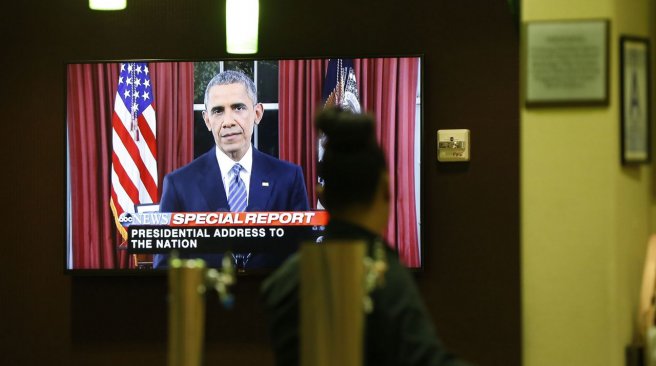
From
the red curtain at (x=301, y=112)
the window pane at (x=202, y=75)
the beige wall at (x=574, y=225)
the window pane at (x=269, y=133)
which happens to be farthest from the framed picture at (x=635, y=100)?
the window pane at (x=202, y=75)

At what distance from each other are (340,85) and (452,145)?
25.2 inches

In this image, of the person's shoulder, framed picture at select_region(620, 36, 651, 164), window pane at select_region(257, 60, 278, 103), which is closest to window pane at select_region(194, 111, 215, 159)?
window pane at select_region(257, 60, 278, 103)

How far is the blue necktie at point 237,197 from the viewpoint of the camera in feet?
17.2

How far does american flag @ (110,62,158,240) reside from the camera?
5.30 m

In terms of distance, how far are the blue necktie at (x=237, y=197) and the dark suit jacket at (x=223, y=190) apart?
2 cm

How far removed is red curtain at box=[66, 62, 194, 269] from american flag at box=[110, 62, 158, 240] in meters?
0.03

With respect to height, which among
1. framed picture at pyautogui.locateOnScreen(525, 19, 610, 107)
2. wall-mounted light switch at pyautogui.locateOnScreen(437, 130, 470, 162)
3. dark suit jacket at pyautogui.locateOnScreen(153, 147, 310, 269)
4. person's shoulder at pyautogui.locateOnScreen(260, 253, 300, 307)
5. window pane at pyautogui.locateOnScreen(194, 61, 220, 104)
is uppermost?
window pane at pyautogui.locateOnScreen(194, 61, 220, 104)

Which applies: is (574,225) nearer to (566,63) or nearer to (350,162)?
(566,63)

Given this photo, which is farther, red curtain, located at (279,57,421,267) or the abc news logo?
the abc news logo

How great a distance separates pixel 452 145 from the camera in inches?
209

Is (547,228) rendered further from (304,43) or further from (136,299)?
(136,299)

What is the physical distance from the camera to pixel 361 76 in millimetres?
5223

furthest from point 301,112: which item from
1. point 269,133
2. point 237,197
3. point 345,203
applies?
point 345,203

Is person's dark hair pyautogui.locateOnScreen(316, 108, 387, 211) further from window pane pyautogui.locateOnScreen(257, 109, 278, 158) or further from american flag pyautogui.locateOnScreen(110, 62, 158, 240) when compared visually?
american flag pyautogui.locateOnScreen(110, 62, 158, 240)
